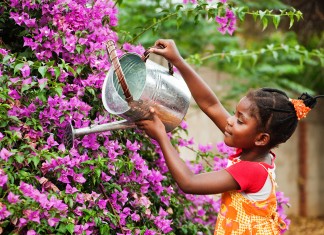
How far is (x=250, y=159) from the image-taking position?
236 cm

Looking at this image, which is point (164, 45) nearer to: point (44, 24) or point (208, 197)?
point (44, 24)

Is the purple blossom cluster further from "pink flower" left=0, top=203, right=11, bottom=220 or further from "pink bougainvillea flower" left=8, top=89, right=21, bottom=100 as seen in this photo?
"pink flower" left=0, top=203, right=11, bottom=220

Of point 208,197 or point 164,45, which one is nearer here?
point 164,45

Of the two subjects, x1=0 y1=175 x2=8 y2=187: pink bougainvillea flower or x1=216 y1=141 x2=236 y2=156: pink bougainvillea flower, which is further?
x1=216 y1=141 x2=236 y2=156: pink bougainvillea flower

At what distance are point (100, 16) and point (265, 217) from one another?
3.84 feet

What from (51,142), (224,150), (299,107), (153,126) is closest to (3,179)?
(51,142)

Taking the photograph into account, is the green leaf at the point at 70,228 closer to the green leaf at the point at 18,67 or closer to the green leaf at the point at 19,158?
the green leaf at the point at 19,158

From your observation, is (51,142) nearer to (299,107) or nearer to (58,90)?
(58,90)

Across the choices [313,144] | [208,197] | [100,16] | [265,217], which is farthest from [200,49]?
[265,217]

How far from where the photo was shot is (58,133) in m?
2.51

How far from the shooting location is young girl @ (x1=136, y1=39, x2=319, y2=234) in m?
2.22

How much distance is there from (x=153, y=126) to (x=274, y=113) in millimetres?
451

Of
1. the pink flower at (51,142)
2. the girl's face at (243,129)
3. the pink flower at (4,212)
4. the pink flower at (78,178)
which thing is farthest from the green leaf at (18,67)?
the girl's face at (243,129)

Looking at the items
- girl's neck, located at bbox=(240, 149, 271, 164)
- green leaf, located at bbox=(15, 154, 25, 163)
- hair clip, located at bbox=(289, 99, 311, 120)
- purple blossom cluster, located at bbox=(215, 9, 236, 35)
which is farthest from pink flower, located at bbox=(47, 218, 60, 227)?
purple blossom cluster, located at bbox=(215, 9, 236, 35)
